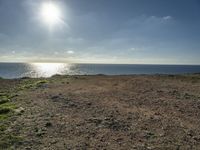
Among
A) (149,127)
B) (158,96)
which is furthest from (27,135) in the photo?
(158,96)

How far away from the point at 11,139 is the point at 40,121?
2738 mm

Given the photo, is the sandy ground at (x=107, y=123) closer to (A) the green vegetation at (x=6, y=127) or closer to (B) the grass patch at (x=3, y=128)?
(A) the green vegetation at (x=6, y=127)

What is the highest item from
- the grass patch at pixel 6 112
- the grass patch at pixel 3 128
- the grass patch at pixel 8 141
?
the grass patch at pixel 6 112

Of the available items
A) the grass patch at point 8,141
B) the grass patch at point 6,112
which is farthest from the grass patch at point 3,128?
the grass patch at point 6,112

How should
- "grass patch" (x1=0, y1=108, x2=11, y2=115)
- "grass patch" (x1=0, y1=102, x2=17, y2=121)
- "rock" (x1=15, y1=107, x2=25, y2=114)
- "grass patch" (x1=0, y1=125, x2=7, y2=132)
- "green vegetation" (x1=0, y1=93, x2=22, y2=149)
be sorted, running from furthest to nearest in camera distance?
"grass patch" (x1=0, y1=108, x2=11, y2=115), "rock" (x1=15, y1=107, x2=25, y2=114), "grass patch" (x1=0, y1=102, x2=17, y2=121), "grass patch" (x1=0, y1=125, x2=7, y2=132), "green vegetation" (x1=0, y1=93, x2=22, y2=149)

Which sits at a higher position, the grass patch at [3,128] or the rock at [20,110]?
the rock at [20,110]

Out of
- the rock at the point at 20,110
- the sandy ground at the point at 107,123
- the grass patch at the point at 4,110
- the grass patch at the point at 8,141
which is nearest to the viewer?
the grass patch at the point at 8,141

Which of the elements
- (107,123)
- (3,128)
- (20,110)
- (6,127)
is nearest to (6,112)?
(20,110)

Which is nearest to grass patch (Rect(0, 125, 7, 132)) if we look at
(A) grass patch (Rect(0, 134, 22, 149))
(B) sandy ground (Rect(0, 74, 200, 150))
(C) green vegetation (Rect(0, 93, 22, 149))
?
(C) green vegetation (Rect(0, 93, 22, 149))

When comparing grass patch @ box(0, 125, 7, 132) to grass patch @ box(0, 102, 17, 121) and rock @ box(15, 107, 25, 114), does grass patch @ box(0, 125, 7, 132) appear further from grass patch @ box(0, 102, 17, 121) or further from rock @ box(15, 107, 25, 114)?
rock @ box(15, 107, 25, 114)

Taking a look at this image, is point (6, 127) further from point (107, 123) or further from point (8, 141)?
point (107, 123)

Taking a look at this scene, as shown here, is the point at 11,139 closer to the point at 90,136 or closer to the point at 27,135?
the point at 27,135

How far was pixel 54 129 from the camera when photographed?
41.0ft

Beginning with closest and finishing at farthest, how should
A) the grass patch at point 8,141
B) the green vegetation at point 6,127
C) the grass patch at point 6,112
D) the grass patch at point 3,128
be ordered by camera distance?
the grass patch at point 8,141, the green vegetation at point 6,127, the grass patch at point 3,128, the grass patch at point 6,112
